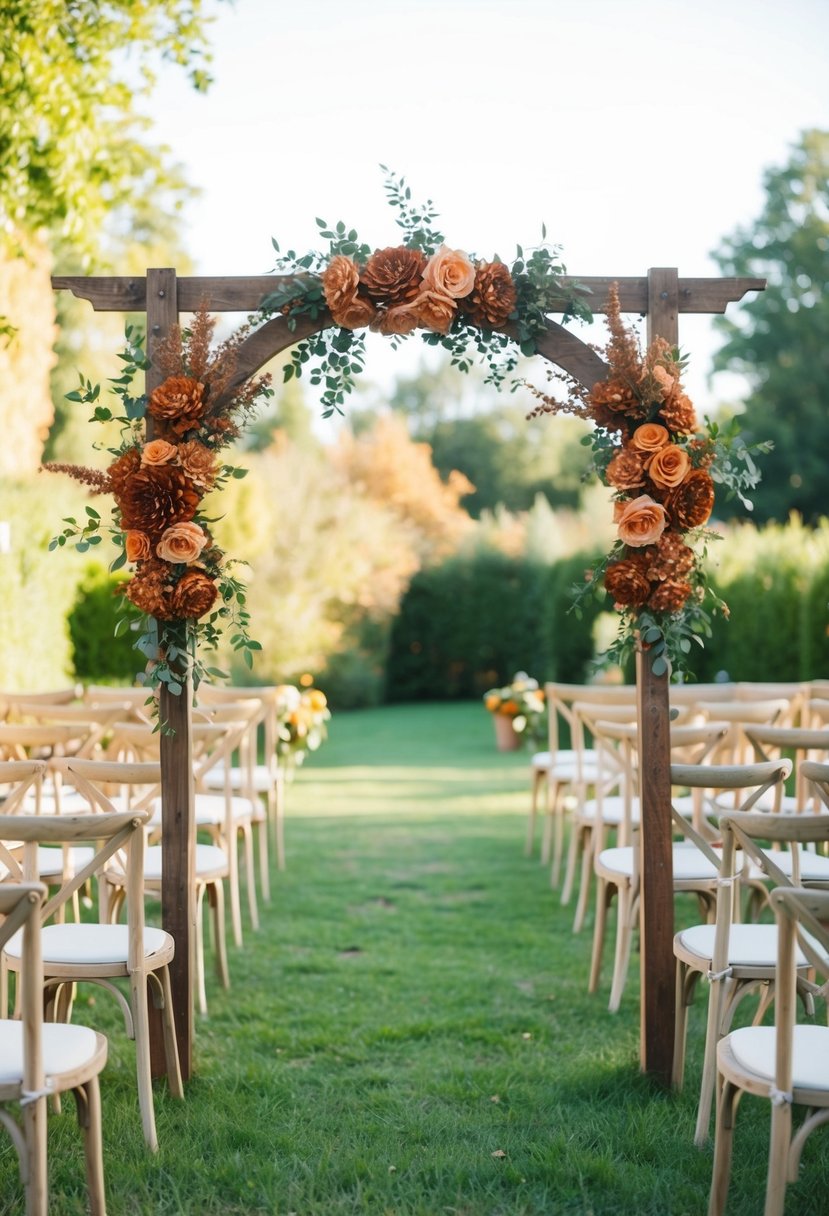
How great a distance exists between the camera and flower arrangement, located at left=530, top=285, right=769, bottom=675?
3529mm

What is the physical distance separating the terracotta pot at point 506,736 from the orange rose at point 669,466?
905 cm

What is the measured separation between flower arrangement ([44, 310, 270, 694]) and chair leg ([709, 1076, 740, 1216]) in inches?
71.6

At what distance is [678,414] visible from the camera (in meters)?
3.58

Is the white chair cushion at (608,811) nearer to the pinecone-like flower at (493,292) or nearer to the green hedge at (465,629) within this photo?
the pinecone-like flower at (493,292)

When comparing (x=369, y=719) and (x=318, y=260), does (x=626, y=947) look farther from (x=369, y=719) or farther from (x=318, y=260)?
(x=369, y=719)

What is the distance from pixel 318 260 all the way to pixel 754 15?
919 centimetres

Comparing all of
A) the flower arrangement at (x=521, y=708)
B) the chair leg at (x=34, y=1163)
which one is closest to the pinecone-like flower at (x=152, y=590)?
the chair leg at (x=34, y=1163)

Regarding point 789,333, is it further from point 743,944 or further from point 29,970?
point 29,970

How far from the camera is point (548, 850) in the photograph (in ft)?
22.8

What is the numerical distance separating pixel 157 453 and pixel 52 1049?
1.78m

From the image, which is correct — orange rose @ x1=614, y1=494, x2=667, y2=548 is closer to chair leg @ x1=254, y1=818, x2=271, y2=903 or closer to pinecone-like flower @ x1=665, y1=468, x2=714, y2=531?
pinecone-like flower @ x1=665, y1=468, x2=714, y2=531

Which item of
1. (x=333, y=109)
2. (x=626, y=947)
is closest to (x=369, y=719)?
(x=333, y=109)

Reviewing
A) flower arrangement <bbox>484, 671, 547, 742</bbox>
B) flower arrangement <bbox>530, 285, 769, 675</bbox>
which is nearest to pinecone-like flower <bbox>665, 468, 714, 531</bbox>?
flower arrangement <bbox>530, 285, 769, 675</bbox>

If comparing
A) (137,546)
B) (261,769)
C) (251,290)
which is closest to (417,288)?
(251,290)
